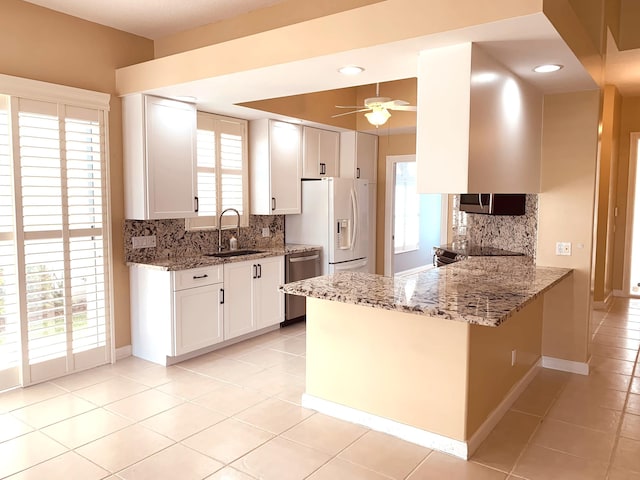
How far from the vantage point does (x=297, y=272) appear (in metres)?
5.50

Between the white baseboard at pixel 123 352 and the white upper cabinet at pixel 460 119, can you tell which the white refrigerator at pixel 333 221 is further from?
the white upper cabinet at pixel 460 119

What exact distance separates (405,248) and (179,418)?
6178mm

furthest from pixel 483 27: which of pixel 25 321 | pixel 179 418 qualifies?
pixel 25 321

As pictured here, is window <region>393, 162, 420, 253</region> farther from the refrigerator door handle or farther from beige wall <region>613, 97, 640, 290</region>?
beige wall <region>613, 97, 640, 290</region>

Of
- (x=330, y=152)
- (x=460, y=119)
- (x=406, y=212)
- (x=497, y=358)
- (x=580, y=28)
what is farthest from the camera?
(x=406, y=212)

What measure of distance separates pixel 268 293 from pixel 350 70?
264 cm

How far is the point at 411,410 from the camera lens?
2949mm

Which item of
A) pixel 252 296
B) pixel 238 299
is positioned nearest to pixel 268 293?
pixel 252 296

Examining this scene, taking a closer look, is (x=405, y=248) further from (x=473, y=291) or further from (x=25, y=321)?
(x=25, y=321)

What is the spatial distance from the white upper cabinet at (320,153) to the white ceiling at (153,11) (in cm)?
208

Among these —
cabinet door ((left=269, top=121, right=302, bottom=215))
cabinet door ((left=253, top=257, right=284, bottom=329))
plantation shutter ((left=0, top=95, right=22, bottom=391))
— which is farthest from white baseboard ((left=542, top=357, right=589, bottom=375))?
plantation shutter ((left=0, top=95, right=22, bottom=391))

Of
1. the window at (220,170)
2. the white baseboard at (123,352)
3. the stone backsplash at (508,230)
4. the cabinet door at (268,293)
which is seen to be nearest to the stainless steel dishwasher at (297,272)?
the cabinet door at (268,293)

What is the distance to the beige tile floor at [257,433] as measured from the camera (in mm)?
2637

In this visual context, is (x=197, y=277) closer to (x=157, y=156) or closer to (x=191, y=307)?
→ (x=191, y=307)
